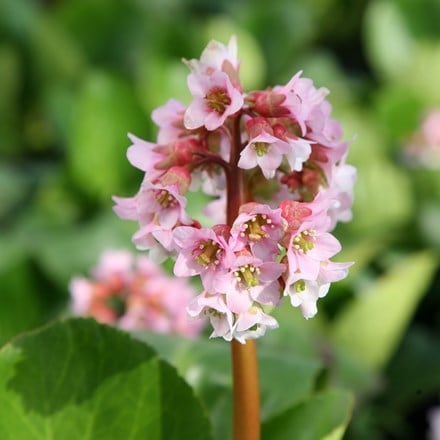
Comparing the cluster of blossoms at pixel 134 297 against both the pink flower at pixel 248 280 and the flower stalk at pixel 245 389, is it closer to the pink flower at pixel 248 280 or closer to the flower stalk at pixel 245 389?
the flower stalk at pixel 245 389

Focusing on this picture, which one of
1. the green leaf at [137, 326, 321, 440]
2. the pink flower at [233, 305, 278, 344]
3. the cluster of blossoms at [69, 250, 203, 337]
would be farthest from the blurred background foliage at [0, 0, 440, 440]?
the pink flower at [233, 305, 278, 344]

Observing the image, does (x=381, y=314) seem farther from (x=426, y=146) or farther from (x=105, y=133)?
(x=105, y=133)

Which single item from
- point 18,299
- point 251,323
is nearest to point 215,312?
point 251,323

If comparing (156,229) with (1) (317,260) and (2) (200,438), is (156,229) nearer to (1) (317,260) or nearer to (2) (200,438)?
(1) (317,260)

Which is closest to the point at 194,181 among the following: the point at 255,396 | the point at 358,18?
the point at 255,396

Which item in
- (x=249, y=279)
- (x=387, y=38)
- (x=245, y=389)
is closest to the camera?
(x=249, y=279)

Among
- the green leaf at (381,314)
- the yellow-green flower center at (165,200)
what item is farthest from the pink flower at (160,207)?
the green leaf at (381,314)

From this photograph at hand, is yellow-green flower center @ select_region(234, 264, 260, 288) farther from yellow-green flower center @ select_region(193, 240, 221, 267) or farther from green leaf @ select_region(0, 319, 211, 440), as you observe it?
green leaf @ select_region(0, 319, 211, 440)
